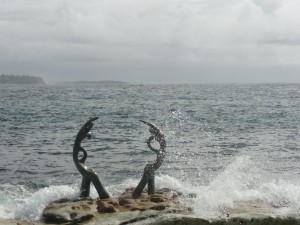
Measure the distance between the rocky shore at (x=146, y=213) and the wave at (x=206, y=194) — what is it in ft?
0.97

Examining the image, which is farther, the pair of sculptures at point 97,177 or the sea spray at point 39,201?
the pair of sculptures at point 97,177

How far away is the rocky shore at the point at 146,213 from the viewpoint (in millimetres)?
11570

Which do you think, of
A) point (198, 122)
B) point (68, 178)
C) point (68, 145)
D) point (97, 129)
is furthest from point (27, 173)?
point (198, 122)

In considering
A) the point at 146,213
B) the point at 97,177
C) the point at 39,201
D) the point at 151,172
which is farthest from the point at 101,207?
the point at 39,201

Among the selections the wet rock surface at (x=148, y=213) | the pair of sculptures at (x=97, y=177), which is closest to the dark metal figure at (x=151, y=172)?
the pair of sculptures at (x=97, y=177)

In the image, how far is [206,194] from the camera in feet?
45.4

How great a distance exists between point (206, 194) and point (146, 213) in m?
2.31

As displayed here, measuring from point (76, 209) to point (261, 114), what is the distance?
39.1 m

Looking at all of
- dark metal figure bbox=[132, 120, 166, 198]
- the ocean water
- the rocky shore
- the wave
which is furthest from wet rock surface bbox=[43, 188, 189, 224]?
the ocean water

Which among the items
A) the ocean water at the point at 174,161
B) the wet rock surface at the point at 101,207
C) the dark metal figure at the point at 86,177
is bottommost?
the ocean water at the point at 174,161

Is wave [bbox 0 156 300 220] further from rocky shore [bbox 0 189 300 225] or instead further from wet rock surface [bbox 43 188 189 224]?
wet rock surface [bbox 43 188 189 224]

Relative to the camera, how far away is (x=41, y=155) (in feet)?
86.9

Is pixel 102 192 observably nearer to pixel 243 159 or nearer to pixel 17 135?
pixel 243 159

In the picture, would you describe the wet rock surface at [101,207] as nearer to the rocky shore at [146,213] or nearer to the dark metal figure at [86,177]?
the rocky shore at [146,213]
